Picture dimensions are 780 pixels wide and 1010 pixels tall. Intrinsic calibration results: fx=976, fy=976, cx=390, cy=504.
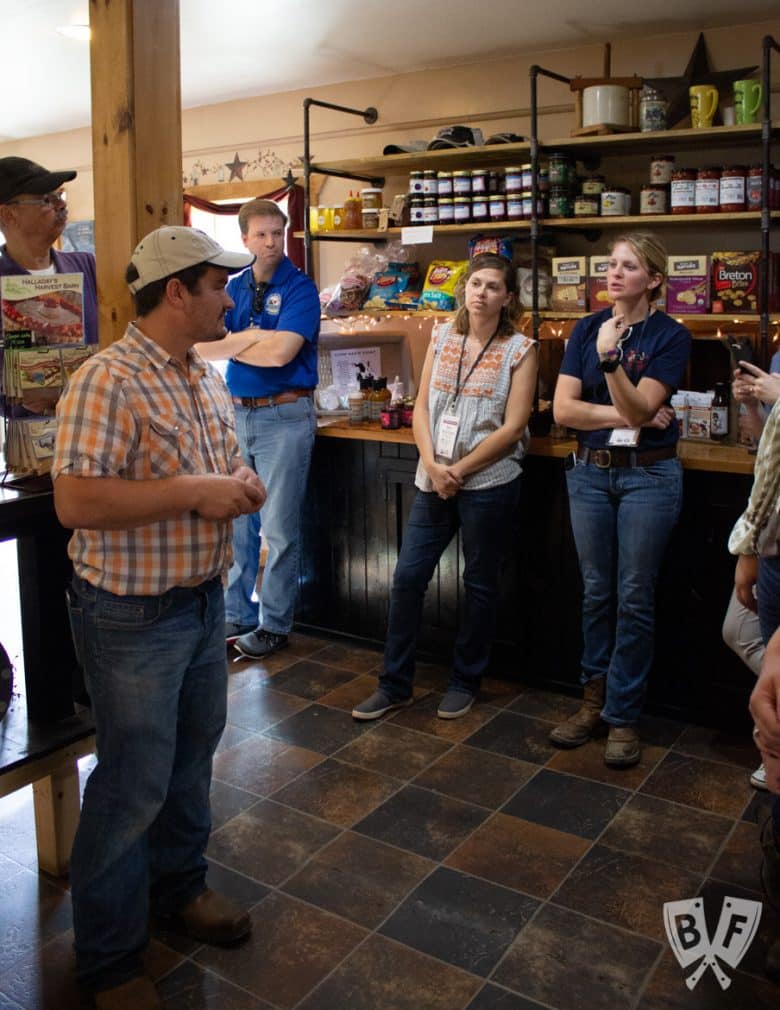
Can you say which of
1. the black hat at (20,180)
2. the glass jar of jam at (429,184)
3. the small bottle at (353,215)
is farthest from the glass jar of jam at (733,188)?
the black hat at (20,180)

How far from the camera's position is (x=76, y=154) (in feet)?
21.9

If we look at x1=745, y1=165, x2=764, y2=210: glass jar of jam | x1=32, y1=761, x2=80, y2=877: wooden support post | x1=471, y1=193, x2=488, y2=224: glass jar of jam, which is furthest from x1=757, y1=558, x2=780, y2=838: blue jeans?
x1=471, y1=193, x2=488, y2=224: glass jar of jam

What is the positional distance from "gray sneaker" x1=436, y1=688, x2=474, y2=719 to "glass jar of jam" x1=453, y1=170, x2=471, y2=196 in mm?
2231

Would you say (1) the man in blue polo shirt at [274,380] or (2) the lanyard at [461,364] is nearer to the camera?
(2) the lanyard at [461,364]

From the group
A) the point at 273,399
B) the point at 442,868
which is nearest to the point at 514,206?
the point at 273,399

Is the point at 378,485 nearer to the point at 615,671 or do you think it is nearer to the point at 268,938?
the point at 615,671

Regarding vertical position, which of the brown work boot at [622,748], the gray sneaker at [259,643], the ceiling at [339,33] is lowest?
the brown work boot at [622,748]

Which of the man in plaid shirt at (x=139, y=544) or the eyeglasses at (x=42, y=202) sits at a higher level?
the eyeglasses at (x=42, y=202)

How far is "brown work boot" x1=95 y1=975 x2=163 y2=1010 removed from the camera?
190cm

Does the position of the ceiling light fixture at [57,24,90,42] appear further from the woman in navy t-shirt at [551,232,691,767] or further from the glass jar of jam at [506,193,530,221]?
the woman in navy t-shirt at [551,232,691,767]

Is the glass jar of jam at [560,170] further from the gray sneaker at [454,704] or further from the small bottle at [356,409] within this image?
the gray sneaker at [454,704]

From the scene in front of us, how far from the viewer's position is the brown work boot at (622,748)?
3021 millimetres

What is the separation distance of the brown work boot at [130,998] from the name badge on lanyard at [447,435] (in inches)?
75.2

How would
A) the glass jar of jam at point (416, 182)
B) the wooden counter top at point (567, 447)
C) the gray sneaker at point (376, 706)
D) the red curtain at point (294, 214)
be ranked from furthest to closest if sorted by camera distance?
the red curtain at point (294, 214), the glass jar of jam at point (416, 182), the gray sneaker at point (376, 706), the wooden counter top at point (567, 447)
